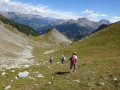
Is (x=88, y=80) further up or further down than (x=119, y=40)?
further down

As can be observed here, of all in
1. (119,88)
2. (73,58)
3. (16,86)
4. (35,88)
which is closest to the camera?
(119,88)

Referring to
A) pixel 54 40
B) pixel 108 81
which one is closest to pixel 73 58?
pixel 108 81

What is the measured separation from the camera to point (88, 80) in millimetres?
14359

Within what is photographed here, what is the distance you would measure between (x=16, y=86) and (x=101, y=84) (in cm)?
934

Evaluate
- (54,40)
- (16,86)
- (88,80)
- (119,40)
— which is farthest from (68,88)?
(54,40)

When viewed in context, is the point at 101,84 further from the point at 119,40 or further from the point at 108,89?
the point at 119,40

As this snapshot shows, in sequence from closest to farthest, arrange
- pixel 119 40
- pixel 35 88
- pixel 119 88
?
pixel 119 88 → pixel 35 88 → pixel 119 40

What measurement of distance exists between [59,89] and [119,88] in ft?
19.1

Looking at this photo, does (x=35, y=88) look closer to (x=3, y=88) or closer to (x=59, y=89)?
(x=59, y=89)

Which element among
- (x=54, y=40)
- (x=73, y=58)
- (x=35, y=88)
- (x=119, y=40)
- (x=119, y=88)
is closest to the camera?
(x=119, y=88)

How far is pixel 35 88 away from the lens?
42.1ft

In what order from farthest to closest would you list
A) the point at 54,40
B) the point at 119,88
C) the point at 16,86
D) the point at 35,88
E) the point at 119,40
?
the point at 54,40, the point at 119,40, the point at 16,86, the point at 35,88, the point at 119,88

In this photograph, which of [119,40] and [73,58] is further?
[119,40]

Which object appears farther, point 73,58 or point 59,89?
point 73,58
